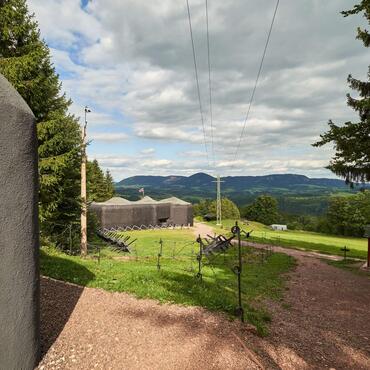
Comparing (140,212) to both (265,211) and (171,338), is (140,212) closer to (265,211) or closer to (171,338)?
(171,338)

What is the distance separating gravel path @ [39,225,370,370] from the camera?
5.88 metres

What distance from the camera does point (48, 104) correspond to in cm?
1911

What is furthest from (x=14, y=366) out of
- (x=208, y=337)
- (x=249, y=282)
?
(x=249, y=282)

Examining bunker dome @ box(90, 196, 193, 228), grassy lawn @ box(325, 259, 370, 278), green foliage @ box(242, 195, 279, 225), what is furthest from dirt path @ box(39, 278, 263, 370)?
green foliage @ box(242, 195, 279, 225)

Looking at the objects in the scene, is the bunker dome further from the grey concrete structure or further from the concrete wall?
the grey concrete structure

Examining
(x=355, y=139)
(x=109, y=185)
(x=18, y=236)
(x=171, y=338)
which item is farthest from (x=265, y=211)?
(x=18, y=236)

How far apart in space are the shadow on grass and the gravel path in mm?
19

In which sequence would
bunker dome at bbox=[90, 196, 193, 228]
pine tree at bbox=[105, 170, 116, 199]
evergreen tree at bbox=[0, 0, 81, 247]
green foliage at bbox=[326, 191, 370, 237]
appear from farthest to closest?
1. pine tree at bbox=[105, 170, 116, 199]
2. green foliage at bbox=[326, 191, 370, 237]
3. bunker dome at bbox=[90, 196, 193, 228]
4. evergreen tree at bbox=[0, 0, 81, 247]

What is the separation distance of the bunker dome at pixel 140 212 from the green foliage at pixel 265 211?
52.8m

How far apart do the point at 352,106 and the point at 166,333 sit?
1633cm

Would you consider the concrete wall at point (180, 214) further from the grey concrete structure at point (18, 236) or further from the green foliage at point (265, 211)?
the green foliage at point (265, 211)

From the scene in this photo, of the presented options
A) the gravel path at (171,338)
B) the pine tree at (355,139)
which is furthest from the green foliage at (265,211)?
the gravel path at (171,338)

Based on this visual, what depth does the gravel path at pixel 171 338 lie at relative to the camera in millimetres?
5879

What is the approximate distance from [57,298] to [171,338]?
125 inches
